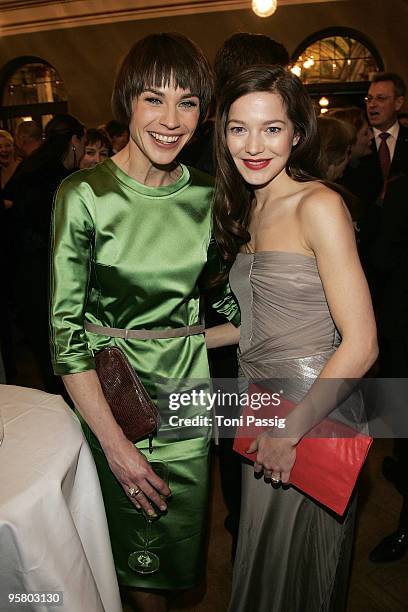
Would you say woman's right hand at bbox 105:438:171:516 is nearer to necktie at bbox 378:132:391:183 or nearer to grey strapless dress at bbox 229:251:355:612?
grey strapless dress at bbox 229:251:355:612

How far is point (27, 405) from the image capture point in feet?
4.38

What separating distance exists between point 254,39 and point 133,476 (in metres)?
1.35

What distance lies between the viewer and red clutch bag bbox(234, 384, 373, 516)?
4.20ft

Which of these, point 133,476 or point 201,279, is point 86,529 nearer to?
point 133,476

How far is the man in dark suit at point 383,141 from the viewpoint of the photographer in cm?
368

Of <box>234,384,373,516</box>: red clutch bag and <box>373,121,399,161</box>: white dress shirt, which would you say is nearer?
<box>234,384,373,516</box>: red clutch bag

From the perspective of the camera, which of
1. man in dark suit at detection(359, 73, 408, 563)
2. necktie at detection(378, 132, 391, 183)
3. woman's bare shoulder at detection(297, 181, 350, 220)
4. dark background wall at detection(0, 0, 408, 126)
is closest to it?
woman's bare shoulder at detection(297, 181, 350, 220)

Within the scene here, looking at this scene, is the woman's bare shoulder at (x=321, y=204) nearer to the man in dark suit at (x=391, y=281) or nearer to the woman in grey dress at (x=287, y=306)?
the woman in grey dress at (x=287, y=306)

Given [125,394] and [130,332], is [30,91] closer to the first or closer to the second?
[130,332]

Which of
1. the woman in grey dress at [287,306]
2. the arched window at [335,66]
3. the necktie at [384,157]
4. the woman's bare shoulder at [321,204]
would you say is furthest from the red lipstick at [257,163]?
the arched window at [335,66]

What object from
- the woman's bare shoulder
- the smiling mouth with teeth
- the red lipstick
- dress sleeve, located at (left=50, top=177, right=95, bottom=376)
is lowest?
dress sleeve, located at (left=50, top=177, right=95, bottom=376)

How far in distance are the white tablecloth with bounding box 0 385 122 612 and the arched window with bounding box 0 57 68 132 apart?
29.5ft

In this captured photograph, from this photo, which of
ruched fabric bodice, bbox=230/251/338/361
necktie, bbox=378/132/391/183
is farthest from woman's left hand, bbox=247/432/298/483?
necktie, bbox=378/132/391/183

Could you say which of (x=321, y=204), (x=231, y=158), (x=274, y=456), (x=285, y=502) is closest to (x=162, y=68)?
(x=231, y=158)
